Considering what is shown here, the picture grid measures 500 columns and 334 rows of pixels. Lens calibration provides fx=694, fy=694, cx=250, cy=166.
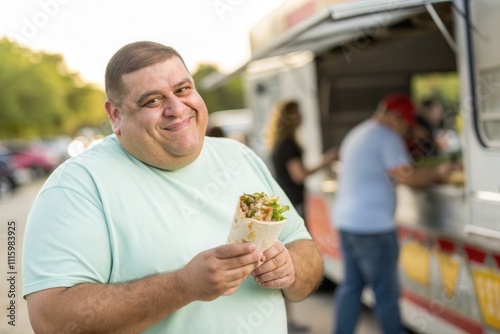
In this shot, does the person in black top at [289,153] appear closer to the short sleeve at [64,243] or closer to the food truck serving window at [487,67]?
the food truck serving window at [487,67]

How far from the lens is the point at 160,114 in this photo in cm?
201

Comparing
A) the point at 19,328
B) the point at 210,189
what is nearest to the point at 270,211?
the point at 210,189

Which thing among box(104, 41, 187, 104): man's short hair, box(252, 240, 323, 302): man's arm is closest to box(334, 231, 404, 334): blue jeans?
box(252, 240, 323, 302): man's arm

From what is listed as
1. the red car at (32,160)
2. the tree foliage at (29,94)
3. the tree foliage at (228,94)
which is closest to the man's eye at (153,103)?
the red car at (32,160)

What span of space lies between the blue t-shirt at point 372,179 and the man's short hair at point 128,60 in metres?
3.24

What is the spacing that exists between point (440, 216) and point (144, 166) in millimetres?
3318

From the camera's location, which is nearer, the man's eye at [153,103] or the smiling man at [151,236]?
the smiling man at [151,236]

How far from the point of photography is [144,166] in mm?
2074

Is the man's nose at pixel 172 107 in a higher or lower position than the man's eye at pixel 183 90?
lower

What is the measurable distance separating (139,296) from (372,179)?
11.6ft

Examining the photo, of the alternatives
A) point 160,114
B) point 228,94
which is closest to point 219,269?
point 160,114

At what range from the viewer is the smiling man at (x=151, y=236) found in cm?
181

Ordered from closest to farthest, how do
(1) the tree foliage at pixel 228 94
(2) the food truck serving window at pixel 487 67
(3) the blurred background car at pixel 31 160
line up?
(2) the food truck serving window at pixel 487 67 → (3) the blurred background car at pixel 31 160 → (1) the tree foliage at pixel 228 94

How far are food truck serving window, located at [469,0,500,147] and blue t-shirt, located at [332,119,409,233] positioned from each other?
101 centimetres
